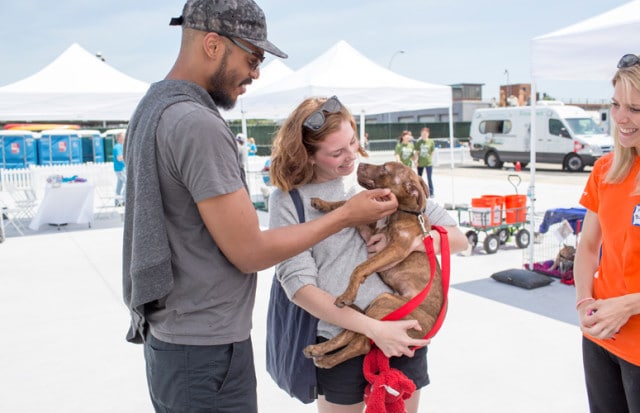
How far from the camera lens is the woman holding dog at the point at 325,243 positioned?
1.95 m

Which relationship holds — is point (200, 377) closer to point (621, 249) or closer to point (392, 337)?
point (392, 337)

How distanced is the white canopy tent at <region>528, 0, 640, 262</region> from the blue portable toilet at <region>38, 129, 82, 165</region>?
85.9 feet

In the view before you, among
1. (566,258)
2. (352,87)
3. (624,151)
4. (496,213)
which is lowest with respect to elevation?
(566,258)

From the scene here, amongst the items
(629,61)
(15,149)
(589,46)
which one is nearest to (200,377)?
(629,61)

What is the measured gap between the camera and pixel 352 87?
1095 centimetres

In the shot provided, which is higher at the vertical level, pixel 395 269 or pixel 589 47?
pixel 589 47

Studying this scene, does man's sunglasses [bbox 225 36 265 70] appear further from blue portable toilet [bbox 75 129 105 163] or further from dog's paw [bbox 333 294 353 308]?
blue portable toilet [bbox 75 129 105 163]

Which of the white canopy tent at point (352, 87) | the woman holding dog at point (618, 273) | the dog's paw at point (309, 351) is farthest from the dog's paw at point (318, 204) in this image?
the white canopy tent at point (352, 87)

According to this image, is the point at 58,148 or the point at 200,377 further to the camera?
the point at 58,148

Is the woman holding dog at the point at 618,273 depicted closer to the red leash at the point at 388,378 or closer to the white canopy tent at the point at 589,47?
the red leash at the point at 388,378

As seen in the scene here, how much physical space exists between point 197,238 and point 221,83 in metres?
0.46

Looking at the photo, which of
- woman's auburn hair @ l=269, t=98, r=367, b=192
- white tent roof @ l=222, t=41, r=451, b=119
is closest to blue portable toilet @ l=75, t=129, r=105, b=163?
white tent roof @ l=222, t=41, r=451, b=119

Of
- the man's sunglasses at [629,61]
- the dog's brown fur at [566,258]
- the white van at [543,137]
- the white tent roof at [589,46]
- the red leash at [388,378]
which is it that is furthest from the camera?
the white van at [543,137]

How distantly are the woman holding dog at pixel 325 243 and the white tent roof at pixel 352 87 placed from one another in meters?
8.72
